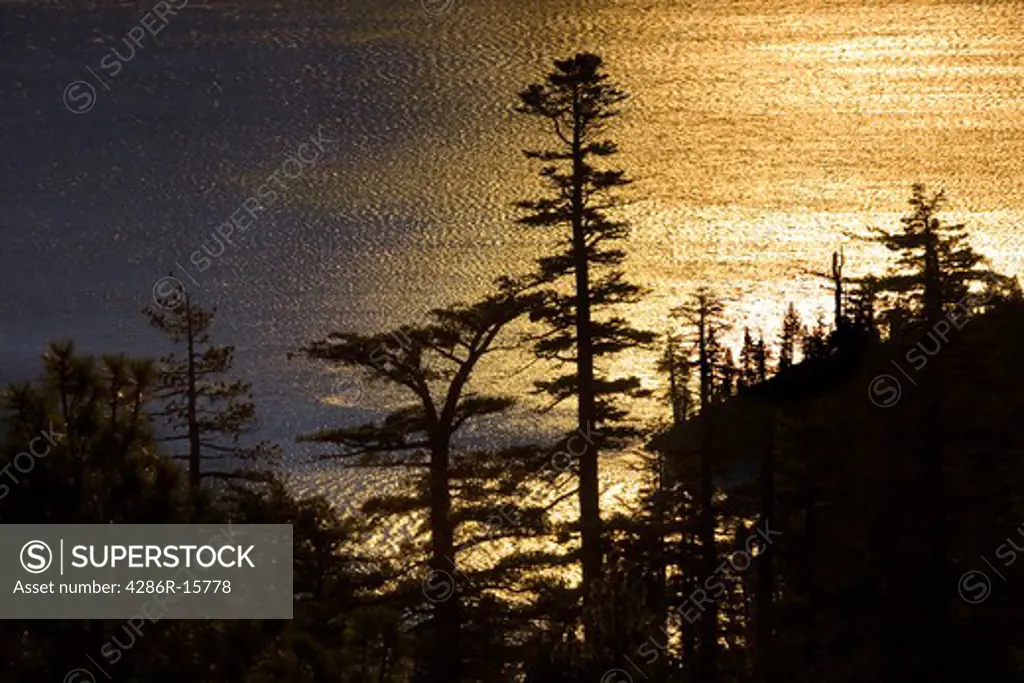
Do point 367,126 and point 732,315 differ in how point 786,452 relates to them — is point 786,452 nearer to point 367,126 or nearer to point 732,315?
point 732,315

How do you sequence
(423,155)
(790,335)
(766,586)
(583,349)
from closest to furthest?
(766,586) → (583,349) → (790,335) → (423,155)

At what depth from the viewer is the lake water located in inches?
3691

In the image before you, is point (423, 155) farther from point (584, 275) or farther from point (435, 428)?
point (435, 428)

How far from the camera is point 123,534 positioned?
18812mm

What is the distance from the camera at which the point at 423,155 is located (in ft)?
392

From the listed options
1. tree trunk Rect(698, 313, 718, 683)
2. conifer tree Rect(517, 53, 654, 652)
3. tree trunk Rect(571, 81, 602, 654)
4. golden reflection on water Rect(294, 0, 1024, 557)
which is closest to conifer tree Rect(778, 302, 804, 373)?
golden reflection on water Rect(294, 0, 1024, 557)

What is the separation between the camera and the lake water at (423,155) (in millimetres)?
93750

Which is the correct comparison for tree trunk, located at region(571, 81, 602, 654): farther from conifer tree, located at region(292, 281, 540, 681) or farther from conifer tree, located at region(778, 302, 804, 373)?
conifer tree, located at region(778, 302, 804, 373)

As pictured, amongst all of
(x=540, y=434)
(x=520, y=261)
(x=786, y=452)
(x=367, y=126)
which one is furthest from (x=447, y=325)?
(x=367, y=126)

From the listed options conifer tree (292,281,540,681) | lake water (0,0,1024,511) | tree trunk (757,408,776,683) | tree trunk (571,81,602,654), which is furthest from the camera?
lake water (0,0,1024,511)

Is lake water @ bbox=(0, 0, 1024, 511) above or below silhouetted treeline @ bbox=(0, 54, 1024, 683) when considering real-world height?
above

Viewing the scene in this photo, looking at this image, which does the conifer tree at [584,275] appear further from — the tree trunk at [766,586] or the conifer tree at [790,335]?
the conifer tree at [790,335]

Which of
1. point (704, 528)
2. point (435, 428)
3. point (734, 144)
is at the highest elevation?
point (734, 144)

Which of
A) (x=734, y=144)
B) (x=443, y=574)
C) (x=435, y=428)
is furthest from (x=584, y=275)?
(x=734, y=144)
